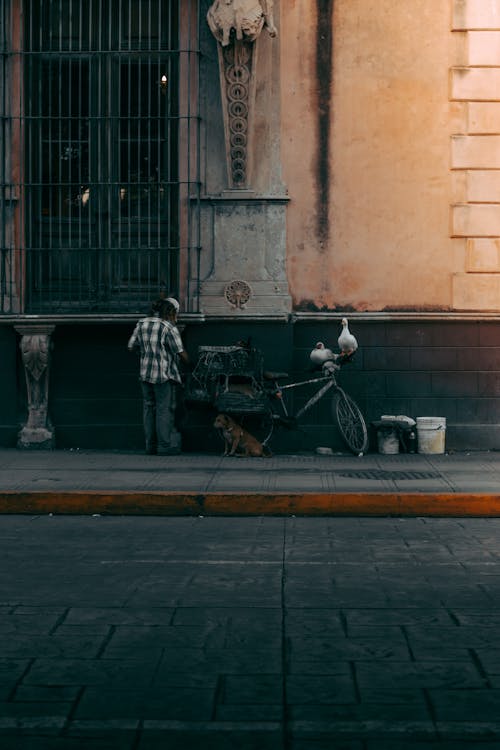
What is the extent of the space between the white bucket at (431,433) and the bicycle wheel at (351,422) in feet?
2.22

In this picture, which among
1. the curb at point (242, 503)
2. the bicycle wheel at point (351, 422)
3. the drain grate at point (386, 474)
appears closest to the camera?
the curb at point (242, 503)

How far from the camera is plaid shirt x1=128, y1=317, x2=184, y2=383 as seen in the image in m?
14.1

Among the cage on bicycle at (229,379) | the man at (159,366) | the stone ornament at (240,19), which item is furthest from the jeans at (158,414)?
the stone ornament at (240,19)

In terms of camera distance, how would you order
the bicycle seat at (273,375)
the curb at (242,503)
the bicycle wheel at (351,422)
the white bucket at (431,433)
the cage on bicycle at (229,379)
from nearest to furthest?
the curb at (242,503) < the cage on bicycle at (229,379) < the bicycle seat at (273,375) < the bicycle wheel at (351,422) < the white bucket at (431,433)

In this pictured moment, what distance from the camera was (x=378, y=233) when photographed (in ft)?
49.7

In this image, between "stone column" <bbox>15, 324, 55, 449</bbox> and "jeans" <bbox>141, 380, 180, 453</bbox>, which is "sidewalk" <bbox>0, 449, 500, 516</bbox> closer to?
"jeans" <bbox>141, 380, 180, 453</bbox>

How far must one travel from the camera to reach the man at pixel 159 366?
14148 mm

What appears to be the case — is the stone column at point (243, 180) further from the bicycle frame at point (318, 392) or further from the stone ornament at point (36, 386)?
the stone ornament at point (36, 386)

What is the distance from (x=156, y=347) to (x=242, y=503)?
3.61m

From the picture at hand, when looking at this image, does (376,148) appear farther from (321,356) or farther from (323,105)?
(321,356)

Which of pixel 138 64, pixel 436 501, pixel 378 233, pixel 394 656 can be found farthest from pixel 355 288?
pixel 394 656

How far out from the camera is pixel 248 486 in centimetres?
1164

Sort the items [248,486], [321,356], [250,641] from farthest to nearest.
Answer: [321,356], [248,486], [250,641]

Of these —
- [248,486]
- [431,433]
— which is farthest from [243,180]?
[248,486]
